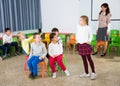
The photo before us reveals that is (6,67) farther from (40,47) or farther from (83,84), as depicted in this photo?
(83,84)

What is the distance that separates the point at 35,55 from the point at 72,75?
A: 0.83 metres

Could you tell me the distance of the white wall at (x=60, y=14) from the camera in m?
6.21


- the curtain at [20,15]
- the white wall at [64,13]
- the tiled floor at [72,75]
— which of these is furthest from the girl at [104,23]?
the curtain at [20,15]

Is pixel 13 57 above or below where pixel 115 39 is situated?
below

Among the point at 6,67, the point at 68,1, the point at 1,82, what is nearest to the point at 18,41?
the point at 6,67

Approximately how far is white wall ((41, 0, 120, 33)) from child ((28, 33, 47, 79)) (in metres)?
2.77

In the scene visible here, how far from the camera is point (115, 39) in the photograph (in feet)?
17.5

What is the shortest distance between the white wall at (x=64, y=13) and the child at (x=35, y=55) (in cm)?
277

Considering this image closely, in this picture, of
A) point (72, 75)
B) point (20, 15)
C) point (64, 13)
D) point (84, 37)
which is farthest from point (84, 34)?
point (20, 15)

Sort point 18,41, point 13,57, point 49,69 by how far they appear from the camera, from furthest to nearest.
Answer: point 18,41, point 13,57, point 49,69

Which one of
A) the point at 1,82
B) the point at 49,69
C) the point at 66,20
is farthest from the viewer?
the point at 66,20

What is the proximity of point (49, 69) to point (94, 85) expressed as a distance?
1043mm

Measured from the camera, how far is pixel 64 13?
250 inches

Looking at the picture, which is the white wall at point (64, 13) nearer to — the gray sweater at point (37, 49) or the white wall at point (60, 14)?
the white wall at point (60, 14)
